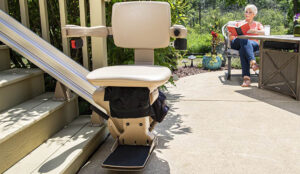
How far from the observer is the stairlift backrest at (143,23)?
2.15 m

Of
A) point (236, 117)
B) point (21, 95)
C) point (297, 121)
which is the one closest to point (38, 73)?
point (21, 95)

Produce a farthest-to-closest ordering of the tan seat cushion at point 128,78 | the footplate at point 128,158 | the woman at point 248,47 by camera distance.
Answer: the woman at point 248,47, the footplate at point 128,158, the tan seat cushion at point 128,78

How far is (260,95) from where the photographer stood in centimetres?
406

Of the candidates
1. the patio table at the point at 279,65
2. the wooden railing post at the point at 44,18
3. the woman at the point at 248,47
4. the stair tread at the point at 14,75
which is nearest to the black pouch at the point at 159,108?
the stair tread at the point at 14,75

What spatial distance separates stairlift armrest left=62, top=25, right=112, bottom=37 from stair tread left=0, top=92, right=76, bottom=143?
52cm

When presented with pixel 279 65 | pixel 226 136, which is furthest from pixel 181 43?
pixel 279 65

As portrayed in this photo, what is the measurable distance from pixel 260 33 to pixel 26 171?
3.99 metres

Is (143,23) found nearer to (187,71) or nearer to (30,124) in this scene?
(30,124)

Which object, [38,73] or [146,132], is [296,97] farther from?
[38,73]

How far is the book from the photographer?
4.64 metres

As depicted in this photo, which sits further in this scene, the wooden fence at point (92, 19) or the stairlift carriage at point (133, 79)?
the wooden fence at point (92, 19)

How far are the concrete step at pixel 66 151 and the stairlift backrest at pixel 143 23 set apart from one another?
0.71m

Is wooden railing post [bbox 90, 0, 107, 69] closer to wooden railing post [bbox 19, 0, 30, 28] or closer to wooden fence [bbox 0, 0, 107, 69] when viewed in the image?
wooden fence [bbox 0, 0, 107, 69]

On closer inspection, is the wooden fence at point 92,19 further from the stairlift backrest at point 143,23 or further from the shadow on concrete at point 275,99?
the shadow on concrete at point 275,99
